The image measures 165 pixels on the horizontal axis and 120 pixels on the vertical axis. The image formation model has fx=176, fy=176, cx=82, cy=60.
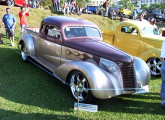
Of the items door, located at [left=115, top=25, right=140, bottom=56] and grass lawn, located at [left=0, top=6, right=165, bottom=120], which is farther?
door, located at [left=115, top=25, right=140, bottom=56]

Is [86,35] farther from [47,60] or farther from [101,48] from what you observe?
[47,60]

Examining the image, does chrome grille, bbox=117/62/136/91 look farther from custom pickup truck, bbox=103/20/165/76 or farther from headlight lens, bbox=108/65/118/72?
custom pickup truck, bbox=103/20/165/76

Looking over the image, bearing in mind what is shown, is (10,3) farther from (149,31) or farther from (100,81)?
(100,81)

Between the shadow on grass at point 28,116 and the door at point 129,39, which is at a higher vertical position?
the door at point 129,39

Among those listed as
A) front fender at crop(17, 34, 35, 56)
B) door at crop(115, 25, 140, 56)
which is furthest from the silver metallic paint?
front fender at crop(17, 34, 35, 56)

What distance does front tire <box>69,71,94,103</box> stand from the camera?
3812 millimetres

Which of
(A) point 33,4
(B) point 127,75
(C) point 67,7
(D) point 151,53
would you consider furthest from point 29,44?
(A) point 33,4

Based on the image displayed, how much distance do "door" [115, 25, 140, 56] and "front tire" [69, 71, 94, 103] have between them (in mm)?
3645

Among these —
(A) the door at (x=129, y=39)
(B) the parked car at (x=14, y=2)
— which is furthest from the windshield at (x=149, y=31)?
(B) the parked car at (x=14, y=2)

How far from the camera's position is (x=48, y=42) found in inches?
211

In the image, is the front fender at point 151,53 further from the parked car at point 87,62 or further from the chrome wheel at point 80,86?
the chrome wheel at point 80,86

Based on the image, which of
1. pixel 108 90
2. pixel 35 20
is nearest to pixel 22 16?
pixel 35 20

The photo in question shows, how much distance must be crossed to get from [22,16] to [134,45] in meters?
5.86

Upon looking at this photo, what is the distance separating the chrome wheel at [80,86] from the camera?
12.5ft
